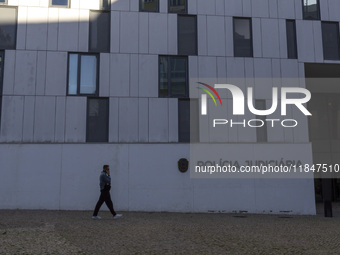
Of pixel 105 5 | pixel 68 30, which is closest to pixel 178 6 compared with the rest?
pixel 105 5

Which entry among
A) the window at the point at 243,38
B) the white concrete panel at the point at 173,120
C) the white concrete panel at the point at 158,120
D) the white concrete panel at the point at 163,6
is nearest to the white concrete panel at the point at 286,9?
the window at the point at 243,38

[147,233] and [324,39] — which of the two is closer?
[147,233]

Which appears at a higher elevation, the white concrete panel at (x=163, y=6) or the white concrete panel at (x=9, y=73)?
the white concrete panel at (x=163, y=6)

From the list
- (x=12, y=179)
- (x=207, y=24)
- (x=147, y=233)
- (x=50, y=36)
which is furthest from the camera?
(x=207, y=24)

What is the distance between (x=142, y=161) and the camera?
14594 mm

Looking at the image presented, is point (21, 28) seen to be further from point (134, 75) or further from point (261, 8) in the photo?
point (261, 8)

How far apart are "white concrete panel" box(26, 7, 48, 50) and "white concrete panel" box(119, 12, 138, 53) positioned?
3245mm

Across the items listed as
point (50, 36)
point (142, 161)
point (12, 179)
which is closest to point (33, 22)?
point (50, 36)

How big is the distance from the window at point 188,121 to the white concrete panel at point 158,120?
630mm

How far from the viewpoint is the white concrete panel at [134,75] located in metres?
15.0

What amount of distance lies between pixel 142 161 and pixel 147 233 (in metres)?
6.00

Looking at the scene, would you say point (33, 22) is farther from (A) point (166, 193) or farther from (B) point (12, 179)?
(A) point (166, 193)

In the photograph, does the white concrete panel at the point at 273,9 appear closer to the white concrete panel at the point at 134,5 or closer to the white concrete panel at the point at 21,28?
the white concrete panel at the point at 134,5

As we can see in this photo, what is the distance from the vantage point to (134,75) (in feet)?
49.6
